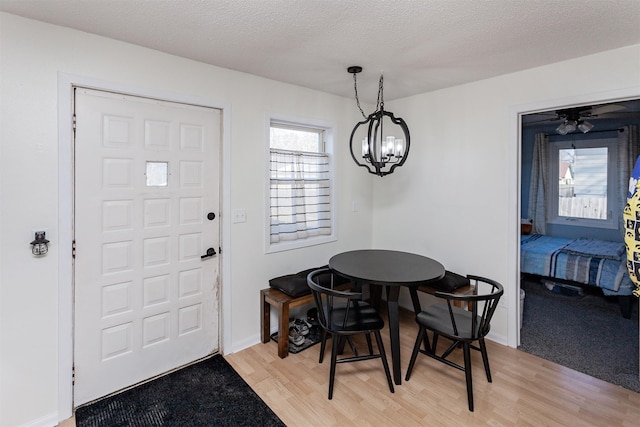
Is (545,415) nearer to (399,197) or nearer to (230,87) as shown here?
(399,197)

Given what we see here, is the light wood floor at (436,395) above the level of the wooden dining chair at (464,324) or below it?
below

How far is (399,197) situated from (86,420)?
3.27 metres

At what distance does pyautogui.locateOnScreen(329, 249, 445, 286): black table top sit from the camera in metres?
2.27

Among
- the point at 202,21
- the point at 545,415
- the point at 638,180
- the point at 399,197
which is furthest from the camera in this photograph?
the point at 399,197

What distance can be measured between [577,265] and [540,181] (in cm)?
Result: 196

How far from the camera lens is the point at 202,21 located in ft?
6.19

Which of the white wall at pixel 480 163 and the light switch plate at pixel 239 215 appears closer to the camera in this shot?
the white wall at pixel 480 163

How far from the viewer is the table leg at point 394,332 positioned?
2328 millimetres

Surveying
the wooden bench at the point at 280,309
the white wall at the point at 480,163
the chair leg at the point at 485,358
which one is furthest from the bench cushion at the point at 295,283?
the chair leg at the point at 485,358

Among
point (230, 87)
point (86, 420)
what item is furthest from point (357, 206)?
point (86, 420)

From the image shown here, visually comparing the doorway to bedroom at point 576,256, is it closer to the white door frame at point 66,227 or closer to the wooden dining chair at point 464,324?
the wooden dining chair at point 464,324

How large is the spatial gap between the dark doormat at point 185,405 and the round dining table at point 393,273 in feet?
3.13

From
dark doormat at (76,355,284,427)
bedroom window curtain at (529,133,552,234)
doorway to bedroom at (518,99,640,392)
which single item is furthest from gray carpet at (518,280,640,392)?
dark doormat at (76,355,284,427)

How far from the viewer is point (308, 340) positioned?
2971mm
